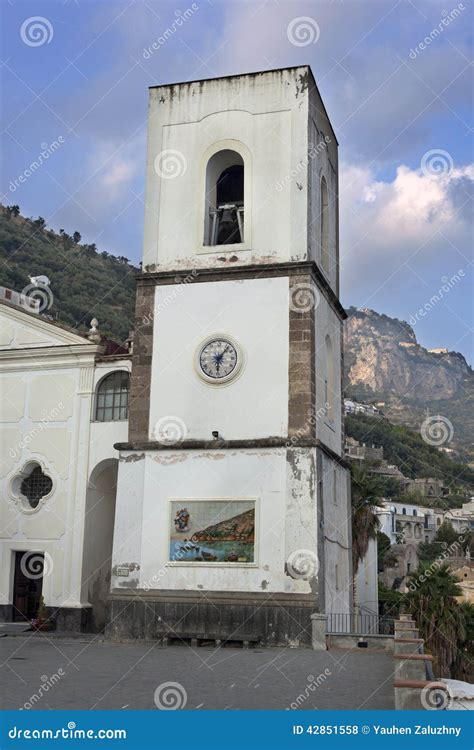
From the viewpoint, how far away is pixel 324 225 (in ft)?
81.0

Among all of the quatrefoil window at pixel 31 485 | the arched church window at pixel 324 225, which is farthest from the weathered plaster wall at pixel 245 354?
the quatrefoil window at pixel 31 485

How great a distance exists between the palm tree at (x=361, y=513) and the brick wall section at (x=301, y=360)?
40.6ft

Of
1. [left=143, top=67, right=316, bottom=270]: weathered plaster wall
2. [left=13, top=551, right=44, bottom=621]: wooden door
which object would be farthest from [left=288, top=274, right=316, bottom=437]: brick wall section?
[left=13, top=551, right=44, bottom=621]: wooden door

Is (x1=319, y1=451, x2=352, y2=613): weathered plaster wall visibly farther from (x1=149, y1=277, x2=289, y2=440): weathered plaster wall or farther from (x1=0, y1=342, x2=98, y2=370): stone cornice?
(x1=0, y1=342, x2=98, y2=370): stone cornice

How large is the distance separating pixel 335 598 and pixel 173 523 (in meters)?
4.49

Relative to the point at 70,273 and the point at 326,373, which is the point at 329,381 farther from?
the point at 70,273

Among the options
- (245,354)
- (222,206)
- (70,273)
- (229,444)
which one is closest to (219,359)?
(245,354)

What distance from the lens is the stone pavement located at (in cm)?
1071

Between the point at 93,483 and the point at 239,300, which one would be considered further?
the point at 93,483

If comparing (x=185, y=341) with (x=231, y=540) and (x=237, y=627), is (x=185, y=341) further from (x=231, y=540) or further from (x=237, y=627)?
(x=237, y=627)

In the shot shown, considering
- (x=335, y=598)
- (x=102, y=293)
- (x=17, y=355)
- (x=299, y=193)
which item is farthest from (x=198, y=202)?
(x=102, y=293)

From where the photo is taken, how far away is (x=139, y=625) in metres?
20.1

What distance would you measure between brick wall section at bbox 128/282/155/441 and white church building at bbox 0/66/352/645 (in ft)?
0.17

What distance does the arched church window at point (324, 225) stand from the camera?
24.1m
